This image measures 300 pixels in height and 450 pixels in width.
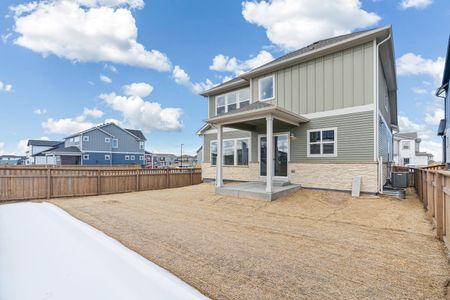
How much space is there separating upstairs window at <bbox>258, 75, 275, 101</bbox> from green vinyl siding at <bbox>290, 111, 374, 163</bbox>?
2465 millimetres

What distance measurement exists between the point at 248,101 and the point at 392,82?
8.13m

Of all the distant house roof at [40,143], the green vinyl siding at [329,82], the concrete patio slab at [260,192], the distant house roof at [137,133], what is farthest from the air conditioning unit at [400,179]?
the distant house roof at [40,143]

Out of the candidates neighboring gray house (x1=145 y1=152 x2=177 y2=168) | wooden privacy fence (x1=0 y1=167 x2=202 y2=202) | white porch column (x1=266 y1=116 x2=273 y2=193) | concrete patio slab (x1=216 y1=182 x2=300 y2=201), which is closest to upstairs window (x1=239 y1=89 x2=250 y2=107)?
white porch column (x1=266 y1=116 x2=273 y2=193)

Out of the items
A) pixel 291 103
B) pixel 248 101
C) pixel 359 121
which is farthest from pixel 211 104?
pixel 359 121

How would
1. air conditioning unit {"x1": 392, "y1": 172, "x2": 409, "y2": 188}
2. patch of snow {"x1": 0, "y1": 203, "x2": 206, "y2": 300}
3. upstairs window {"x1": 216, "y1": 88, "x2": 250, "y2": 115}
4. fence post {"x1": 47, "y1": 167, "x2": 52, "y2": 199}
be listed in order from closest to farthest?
patch of snow {"x1": 0, "y1": 203, "x2": 206, "y2": 300}, air conditioning unit {"x1": 392, "y1": 172, "x2": 409, "y2": 188}, fence post {"x1": 47, "y1": 167, "x2": 52, "y2": 199}, upstairs window {"x1": 216, "y1": 88, "x2": 250, "y2": 115}

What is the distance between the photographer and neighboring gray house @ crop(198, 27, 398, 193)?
840cm

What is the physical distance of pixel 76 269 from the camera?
3.36 meters

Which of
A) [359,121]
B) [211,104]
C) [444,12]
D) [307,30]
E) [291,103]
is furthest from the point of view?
[211,104]

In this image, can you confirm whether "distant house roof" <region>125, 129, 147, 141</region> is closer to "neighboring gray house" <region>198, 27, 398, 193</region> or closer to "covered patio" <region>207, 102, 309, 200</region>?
"neighboring gray house" <region>198, 27, 398, 193</region>

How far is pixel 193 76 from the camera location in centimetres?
1878

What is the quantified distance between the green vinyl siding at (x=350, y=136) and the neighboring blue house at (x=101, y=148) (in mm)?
32992

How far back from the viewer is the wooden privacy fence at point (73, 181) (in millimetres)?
9367

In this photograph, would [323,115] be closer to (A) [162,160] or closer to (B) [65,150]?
(B) [65,150]

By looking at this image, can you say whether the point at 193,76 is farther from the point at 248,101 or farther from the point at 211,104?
the point at 248,101
